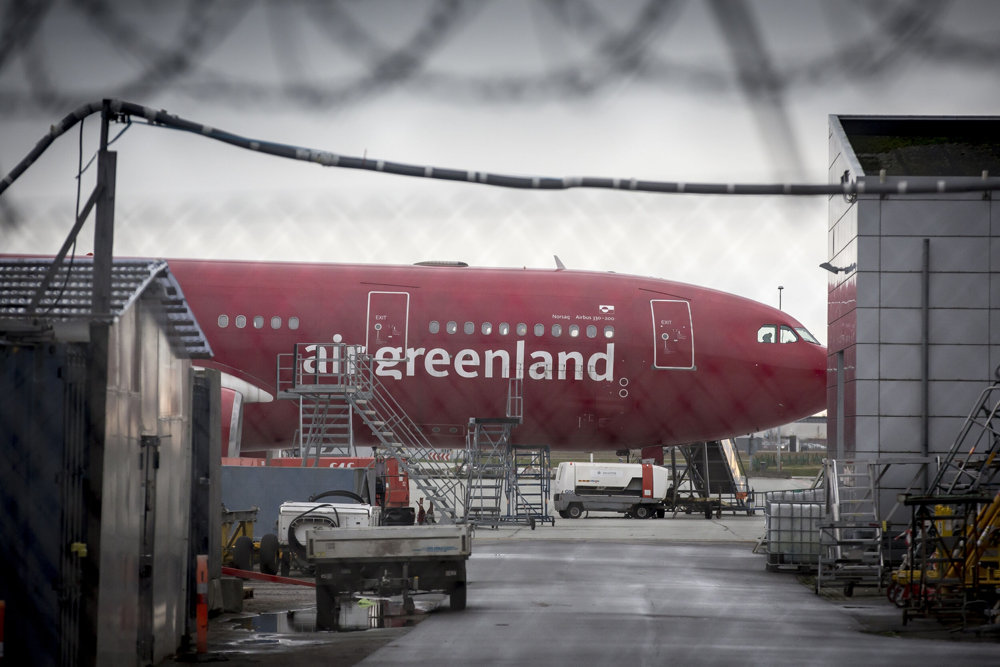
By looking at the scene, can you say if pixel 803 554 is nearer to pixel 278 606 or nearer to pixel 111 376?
pixel 278 606

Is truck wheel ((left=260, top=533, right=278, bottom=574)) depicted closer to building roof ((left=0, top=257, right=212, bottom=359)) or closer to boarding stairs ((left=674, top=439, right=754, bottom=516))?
building roof ((left=0, top=257, right=212, bottom=359))

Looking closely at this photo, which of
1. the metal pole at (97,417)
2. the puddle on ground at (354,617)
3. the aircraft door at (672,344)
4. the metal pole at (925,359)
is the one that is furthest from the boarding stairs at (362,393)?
the metal pole at (97,417)

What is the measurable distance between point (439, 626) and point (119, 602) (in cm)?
512

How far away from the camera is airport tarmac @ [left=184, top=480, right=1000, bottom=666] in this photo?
515 inches

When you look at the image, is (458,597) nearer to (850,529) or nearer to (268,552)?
(268,552)

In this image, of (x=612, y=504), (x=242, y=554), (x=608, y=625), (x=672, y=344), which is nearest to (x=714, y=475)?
(x=612, y=504)

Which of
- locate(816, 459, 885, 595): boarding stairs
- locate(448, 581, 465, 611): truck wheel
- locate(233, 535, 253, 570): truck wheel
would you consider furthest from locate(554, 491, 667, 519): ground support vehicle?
locate(448, 581, 465, 611): truck wheel

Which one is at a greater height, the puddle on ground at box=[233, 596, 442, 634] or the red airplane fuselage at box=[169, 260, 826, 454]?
the red airplane fuselage at box=[169, 260, 826, 454]

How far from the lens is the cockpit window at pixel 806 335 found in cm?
3200

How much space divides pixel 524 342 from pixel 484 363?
107 centimetres

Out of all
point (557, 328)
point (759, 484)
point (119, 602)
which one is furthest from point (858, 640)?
point (759, 484)

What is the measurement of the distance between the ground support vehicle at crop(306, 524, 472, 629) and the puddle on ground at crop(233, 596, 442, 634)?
0.23m

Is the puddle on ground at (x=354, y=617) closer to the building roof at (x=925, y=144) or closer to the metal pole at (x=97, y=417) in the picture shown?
the metal pole at (x=97, y=417)

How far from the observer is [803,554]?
23.9 metres
